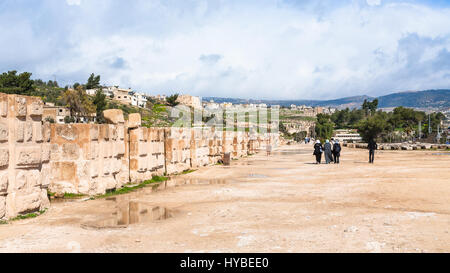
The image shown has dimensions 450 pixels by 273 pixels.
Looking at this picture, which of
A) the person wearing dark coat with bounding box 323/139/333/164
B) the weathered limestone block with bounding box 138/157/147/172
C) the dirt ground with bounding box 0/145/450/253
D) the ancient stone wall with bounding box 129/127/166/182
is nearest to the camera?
the dirt ground with bounding box 0/145/450/253

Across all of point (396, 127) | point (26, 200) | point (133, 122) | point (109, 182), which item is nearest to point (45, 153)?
point (26, 200)

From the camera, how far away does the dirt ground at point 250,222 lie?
4.85 meters

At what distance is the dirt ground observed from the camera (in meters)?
4.85

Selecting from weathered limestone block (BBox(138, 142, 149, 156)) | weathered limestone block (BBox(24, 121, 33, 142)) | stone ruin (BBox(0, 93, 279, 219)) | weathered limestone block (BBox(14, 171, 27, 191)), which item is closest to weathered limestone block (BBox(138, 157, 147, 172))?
stone ruin (BBox(0, 93, 279, 219))

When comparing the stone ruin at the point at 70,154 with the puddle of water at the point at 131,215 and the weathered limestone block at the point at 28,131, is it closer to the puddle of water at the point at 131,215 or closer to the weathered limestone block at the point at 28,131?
the weathered limestone block at the point at 28,131

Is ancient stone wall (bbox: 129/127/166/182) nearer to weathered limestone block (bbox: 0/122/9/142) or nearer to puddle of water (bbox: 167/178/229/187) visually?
puddle of water (bbox: 167/178/229/187)

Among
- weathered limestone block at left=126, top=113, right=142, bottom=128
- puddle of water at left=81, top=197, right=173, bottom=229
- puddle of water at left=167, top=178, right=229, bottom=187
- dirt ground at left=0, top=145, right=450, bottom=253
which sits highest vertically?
weathered limestone block at left=126, top=113, right=142, bottom=128

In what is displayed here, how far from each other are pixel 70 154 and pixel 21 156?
2325mm

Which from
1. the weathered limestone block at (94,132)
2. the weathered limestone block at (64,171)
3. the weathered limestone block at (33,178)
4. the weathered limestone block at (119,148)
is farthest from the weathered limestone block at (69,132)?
the weathered limestone block at (33,178)

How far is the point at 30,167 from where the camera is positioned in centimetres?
729

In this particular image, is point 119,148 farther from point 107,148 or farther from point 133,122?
point 133,122

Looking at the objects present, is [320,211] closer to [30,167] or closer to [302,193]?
[302,193]

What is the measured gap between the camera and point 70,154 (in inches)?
368

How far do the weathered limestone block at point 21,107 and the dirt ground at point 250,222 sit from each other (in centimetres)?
175
